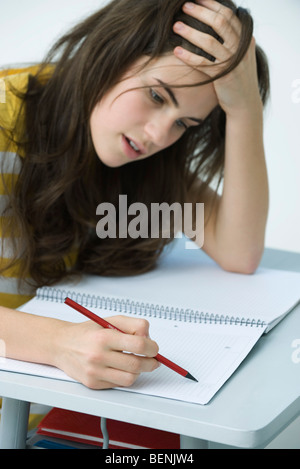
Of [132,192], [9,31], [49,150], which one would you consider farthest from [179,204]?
[9,31]

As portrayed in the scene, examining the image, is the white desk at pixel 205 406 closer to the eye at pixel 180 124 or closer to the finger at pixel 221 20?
the eye at pixel 180 124

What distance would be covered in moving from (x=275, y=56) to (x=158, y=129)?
4.23 feet

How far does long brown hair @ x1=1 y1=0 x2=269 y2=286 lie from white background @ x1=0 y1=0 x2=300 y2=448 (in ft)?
2.02

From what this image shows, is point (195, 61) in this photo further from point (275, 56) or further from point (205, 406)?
point (275, 56)

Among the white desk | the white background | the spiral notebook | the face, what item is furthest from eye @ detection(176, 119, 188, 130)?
the white background

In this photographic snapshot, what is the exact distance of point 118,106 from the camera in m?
1.10

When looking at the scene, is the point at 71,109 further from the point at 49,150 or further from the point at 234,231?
the point at 234,231

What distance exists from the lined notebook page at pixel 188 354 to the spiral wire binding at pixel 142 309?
0.01m

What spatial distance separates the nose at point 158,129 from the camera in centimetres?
110

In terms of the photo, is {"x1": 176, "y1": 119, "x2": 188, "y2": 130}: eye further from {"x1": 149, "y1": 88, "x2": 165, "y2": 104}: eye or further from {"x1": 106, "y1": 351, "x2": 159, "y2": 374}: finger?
{"x1": 106, "y1": 351, "x2": 159, "y2": 374}: finger

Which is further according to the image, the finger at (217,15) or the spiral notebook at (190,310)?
the finger at (217,15)

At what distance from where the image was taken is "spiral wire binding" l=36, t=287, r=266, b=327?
0.96 meters

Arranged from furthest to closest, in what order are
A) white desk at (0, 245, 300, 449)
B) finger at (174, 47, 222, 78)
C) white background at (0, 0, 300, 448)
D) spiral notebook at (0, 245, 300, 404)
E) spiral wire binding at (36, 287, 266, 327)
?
white background at (0, 0, 300, 448), finger at (174, 47, 222, 78), spiral wire binding at (36, 287, 266, 327), spiral notebook at (0, 245, 300, 404), white desk at (0, 245, 300, 449)

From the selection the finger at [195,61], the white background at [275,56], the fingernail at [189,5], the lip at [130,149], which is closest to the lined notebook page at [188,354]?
the lip at [130,149]
